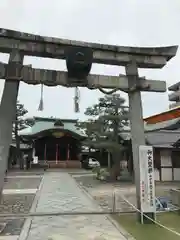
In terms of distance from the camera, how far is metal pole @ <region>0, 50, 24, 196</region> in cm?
766

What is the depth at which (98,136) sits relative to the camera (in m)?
21.1

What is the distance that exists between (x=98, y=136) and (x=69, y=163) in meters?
17.2

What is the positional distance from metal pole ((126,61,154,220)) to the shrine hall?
29.1 m

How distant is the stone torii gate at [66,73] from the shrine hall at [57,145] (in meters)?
29.2

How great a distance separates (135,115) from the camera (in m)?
8.80

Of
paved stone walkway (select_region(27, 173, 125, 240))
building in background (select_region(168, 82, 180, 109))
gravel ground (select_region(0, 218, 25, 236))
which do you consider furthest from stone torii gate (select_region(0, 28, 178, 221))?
building in background (select_region(168, 82, 180, 109))

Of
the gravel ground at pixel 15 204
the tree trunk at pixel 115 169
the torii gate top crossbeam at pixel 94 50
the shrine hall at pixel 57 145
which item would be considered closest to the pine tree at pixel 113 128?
the tree trunk at pixel 115 169

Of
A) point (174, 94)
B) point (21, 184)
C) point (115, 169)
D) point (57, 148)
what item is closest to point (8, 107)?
point (21, 184)

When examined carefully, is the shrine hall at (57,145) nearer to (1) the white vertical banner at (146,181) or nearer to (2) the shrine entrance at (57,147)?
(2) the shrine entrance at (57,147)

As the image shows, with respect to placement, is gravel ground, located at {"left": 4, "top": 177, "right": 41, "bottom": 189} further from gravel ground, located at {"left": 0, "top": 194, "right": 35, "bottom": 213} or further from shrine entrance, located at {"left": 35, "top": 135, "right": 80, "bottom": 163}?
shrine entrance, located at {"left": 35, "top": 135, "right": 80, "bottom": 163}

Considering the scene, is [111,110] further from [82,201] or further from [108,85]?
[108,85]

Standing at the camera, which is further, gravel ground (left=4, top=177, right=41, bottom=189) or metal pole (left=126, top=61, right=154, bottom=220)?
gravel ground (left=4, top=177, right=41, bottom=189)

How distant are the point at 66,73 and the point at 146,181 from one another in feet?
12.9

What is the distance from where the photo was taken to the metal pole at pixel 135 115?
8539mm
